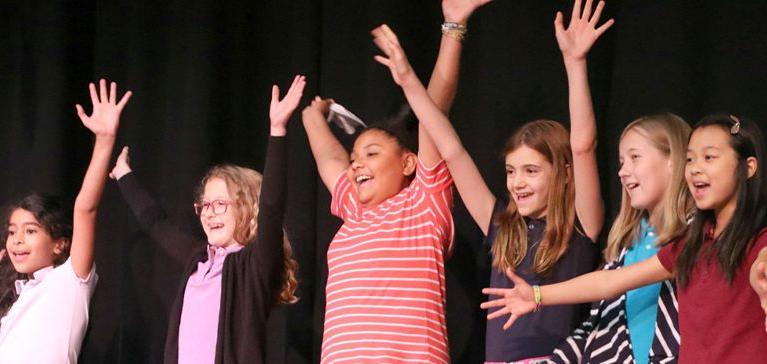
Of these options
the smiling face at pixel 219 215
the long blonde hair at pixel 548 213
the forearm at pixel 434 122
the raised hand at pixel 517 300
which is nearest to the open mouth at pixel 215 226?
the smiling face at pixel 219 215

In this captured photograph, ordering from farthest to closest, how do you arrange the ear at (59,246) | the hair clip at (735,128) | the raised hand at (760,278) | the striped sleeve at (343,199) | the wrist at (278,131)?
the ear at (59,246) → the striped sleeve at (343,199) → the wrist at (278,131) → the hair clip at (735,128) → the raised hand at (760,278)

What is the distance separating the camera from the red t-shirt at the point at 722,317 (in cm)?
233

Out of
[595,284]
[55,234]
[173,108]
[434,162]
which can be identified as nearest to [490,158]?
[434,162]

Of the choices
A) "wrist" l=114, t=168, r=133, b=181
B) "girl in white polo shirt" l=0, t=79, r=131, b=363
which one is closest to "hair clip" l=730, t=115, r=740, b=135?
"girl in white polo shirt" l=0, t=79, r=131, b=363

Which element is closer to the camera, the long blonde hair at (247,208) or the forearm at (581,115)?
the forearm at (581,115)

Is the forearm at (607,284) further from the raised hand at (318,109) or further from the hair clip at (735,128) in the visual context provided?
the raised hand at (318,109)

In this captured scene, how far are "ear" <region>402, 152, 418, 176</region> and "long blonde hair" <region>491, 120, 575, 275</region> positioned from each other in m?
0.32

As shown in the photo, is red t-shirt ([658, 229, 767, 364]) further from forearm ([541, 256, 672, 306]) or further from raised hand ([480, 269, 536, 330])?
raised hand ([480, 269, 536, 330])

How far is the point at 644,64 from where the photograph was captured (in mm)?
3082

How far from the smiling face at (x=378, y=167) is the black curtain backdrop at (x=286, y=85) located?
0.94 feet

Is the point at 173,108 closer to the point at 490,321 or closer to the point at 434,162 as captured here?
the point at 434,162

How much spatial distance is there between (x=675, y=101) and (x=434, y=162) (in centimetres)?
70

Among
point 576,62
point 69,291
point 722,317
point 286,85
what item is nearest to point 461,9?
point 576,62

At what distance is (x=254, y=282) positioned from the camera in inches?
128
